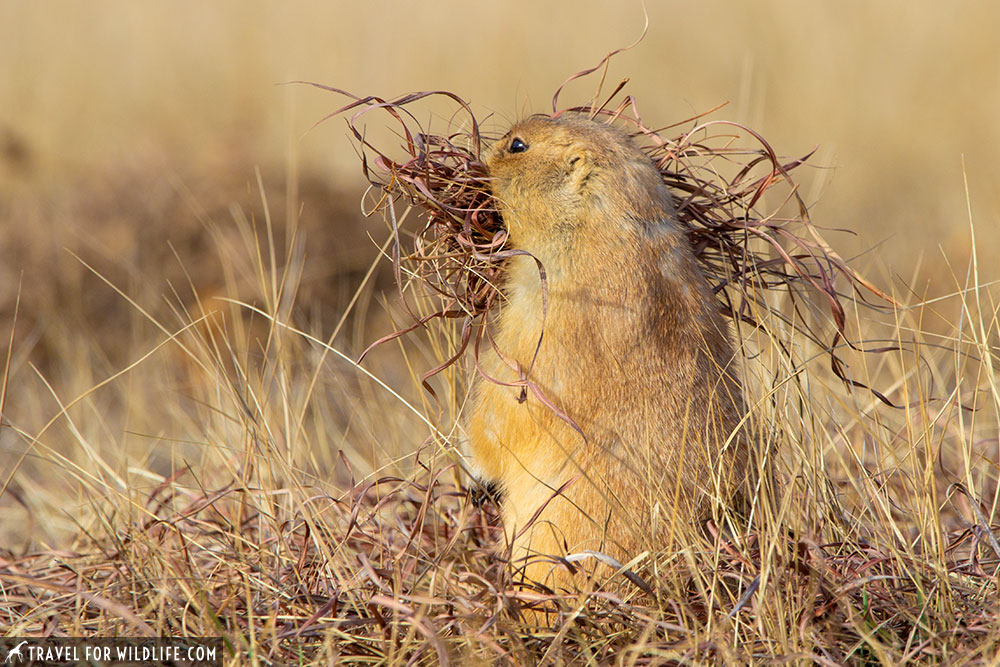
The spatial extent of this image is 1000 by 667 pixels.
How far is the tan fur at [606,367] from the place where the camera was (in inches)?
102

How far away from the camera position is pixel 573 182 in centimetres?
279

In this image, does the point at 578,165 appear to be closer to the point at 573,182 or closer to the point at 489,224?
the point at 573,182

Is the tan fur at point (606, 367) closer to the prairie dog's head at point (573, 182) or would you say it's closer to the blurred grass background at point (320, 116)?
the prairie dog's head at point (573, 182)

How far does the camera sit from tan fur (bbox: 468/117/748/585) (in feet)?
8.50

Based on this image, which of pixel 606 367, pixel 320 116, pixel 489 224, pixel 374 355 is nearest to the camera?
pixel 606 367

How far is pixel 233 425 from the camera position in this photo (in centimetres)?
418

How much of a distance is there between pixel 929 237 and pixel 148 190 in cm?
593

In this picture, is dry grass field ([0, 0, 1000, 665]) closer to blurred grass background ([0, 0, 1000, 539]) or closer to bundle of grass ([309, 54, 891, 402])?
blurred grass background ([0, 0, 1000, 539])

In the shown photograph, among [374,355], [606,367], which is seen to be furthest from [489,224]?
[374,355]

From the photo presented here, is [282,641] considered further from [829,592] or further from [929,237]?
[929,237]

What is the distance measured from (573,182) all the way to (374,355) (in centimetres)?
409

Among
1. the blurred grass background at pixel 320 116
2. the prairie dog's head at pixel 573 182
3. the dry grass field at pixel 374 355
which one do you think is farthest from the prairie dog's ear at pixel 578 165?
the blurred grass background at pixel 320 116

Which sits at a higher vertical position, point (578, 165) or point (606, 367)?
point (578, 165)

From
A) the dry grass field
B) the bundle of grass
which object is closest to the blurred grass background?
the dry grass field
